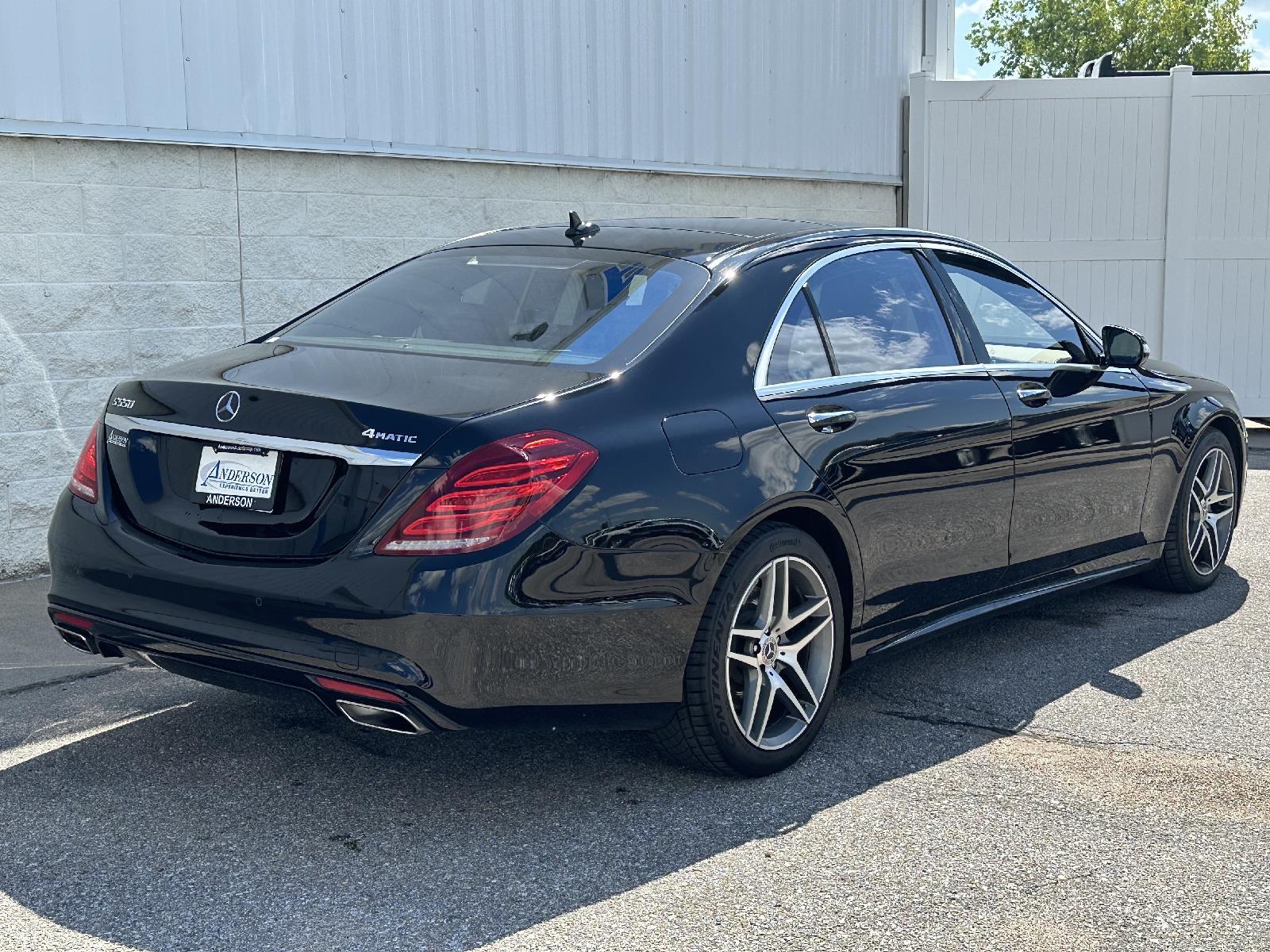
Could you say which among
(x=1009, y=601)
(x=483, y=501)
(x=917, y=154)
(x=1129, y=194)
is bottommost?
(x=1009, y=601)

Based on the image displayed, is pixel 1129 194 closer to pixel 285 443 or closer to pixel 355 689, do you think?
pixel 285 443

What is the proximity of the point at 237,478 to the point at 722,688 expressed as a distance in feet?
4.51

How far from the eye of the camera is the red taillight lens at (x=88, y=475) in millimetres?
4117

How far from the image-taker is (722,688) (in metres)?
4.08

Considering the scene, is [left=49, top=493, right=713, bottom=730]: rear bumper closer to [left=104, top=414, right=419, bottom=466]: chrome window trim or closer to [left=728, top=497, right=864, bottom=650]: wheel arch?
[left=104, top=414, right=419, bottom=466]: chrome window trim

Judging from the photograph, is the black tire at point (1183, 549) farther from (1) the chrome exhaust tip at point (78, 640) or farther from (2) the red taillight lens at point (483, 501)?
(1) the chrome exhaust tip at point (78, 640)

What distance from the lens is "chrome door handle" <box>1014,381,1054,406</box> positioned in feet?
17.5

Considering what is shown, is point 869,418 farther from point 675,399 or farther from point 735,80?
point 735,80

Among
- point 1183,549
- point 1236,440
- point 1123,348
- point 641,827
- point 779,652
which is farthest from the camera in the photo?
point 1236,440

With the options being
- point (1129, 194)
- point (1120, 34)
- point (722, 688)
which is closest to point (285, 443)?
point (722, 688)

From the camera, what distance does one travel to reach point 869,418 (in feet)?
15.1

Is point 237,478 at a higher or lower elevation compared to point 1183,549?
higher

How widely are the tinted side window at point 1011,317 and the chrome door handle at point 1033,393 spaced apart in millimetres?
109

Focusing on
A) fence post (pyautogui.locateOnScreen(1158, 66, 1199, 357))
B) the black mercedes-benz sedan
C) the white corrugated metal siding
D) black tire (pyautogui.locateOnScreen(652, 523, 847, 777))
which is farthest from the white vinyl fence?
black tire (pyautogui.locateOnScreen(652, 523, 847, 777))
